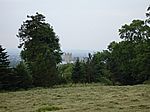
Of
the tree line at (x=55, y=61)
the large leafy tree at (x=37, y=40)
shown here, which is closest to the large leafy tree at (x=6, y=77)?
the tree line at (x=55, y=61)

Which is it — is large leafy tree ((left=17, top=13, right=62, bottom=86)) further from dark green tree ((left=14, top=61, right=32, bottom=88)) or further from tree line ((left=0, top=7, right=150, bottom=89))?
dark green tree ((left=14, top=61, right=32, bottom=88))

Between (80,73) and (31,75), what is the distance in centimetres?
1506

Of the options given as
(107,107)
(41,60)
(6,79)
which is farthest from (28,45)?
(107,107)

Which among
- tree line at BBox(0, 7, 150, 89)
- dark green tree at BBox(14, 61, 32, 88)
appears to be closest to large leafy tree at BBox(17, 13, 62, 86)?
tree line at BBox(0, 7, 150, 89)

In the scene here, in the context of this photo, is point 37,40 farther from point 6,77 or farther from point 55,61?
point 6,77

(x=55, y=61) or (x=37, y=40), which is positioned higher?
(x=37, y=40)

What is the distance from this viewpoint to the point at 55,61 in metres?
44.6

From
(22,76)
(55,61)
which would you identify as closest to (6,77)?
(22,76)

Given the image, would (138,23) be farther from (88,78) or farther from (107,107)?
(107,107)

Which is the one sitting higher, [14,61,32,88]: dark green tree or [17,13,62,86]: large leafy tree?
[17,13,62,86]: large leafy tree

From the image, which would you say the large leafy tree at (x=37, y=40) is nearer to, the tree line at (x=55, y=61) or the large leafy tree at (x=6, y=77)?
the tree line at (x=55, y=61)

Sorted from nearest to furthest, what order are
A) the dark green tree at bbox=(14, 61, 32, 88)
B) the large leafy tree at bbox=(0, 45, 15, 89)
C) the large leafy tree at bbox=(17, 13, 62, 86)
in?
the large leafy tree at bbox=(0, 45, 15, 89), the dark green tree at bbox=(14, 61, 32, 88), the large leafy tree at bbox=(17, 13, 62, 86)

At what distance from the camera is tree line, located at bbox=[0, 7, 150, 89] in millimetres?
40219

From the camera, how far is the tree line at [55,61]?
40219 millimetres
